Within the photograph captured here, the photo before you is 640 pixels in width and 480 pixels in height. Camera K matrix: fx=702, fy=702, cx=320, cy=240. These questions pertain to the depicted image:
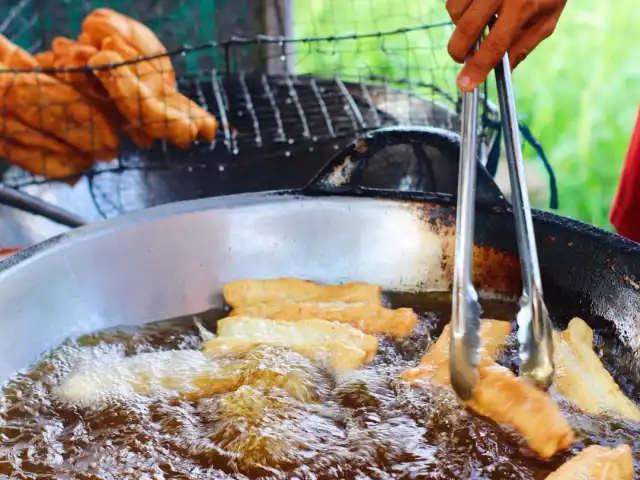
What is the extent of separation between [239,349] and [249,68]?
2.36m

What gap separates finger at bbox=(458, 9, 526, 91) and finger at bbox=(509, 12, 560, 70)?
0.07m

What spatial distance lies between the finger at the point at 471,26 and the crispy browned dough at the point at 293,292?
53cm

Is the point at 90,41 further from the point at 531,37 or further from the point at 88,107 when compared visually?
the point at 531,37

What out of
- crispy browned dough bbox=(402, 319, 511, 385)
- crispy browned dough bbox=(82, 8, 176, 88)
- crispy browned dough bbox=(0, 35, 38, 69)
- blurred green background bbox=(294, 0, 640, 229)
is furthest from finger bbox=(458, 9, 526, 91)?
blurred green background bbox=(294, 0, 640, 229)

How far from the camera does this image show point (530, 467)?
90cm

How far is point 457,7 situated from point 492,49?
75 millimetres

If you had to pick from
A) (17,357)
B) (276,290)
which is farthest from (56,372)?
(276,290)

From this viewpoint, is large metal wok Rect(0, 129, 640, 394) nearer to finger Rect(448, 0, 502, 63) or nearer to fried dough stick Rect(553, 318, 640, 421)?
fried dough stick Rect(553, 318, 640, 421)

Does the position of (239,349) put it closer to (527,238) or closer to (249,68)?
(527,238)

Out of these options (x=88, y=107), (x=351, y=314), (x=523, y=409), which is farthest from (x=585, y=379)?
(x=88, y=107)

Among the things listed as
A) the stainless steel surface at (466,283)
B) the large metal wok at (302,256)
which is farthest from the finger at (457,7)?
the large metal wok at (302,256)

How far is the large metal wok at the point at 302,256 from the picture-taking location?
1.17 metres

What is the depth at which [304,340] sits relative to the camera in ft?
3.92

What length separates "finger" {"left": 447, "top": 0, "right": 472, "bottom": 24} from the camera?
91cm
